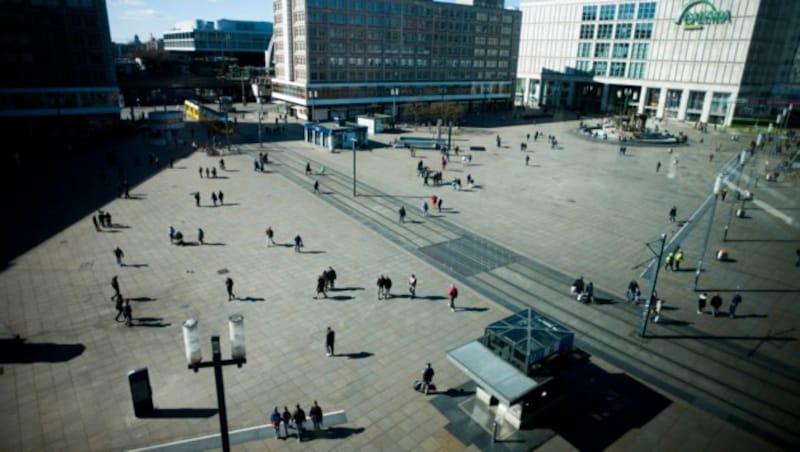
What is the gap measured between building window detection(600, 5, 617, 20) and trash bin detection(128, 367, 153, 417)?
370 ft

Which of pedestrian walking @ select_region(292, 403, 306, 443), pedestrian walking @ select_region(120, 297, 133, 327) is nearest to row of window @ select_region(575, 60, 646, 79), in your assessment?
pedestrian walking @ select_region(120, 297, 133, 327)

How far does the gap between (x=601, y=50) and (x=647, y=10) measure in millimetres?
12065

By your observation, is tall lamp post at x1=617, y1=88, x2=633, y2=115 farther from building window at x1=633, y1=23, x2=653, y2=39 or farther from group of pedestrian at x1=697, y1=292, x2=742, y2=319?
group of pedestrian at x1=697, y1=292, x2=742, y2=319

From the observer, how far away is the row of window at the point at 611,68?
96.8 meters

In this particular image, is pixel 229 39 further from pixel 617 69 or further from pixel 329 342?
pixel 329 342

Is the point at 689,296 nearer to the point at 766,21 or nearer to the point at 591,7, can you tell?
the point at 766,21

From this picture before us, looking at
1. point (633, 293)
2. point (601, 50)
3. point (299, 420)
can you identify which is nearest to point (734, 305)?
point (633, 293)

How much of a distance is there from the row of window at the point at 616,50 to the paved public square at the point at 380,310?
64.2 meters

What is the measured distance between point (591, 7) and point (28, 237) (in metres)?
111

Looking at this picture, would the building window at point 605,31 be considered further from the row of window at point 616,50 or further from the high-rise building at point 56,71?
the high-rise building at point 56,71

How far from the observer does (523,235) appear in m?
30.5

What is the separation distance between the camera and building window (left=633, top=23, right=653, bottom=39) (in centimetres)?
9291

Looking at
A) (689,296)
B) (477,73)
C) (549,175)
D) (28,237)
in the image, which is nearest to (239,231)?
(28,237)

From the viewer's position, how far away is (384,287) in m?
21.8
